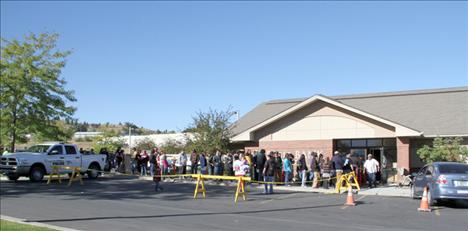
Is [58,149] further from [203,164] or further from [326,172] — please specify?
[326,172]

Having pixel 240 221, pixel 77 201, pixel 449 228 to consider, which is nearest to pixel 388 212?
pixel 449 228

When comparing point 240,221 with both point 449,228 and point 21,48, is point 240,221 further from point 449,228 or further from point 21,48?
point 21,48

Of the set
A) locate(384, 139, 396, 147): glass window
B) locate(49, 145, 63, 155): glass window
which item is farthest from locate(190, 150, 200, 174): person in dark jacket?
locate(384, 139, 396, 147): glass window

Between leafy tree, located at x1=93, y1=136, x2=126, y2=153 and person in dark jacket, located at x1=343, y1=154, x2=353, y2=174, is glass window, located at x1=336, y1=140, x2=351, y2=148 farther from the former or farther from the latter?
leafy tree, located at x1=93, y1=136, x2=126, y2=153

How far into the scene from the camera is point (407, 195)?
21531mm

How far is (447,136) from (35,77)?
23670mm

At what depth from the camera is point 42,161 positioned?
28.1 m

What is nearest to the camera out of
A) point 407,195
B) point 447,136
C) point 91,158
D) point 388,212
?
point 388,212

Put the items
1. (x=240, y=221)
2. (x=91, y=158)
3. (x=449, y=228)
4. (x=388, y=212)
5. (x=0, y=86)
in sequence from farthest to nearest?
(x=0, y=86) < (x=91, y=158) < (x=388, y=212) < (x=240, y=221) < (x=449, y=228)

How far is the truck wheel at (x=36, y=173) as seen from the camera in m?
27.7

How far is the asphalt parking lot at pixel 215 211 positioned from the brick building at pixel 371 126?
27.7ft

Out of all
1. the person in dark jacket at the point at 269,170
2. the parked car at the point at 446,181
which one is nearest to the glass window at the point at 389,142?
the person in dark jacket at the point at 269,170

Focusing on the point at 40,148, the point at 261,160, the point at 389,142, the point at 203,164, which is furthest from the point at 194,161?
the point at 389,142

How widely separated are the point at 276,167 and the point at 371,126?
7883 millimetres
